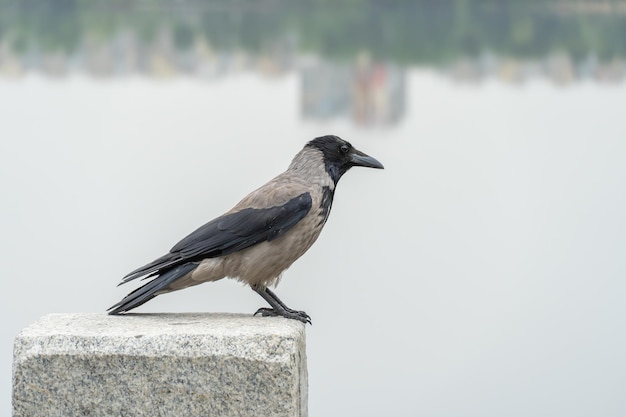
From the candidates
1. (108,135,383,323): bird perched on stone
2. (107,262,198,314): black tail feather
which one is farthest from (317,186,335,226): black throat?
(107,262,198,314): black tail feather

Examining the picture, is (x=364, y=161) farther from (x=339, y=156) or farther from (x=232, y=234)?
(x=232, y=234)

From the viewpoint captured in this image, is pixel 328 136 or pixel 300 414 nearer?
pixel 300 414

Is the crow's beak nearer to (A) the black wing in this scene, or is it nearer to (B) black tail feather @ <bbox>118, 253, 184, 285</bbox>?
(A) the black wing

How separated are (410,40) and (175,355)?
29.7 feet

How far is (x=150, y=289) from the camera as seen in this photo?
4734 millimetres

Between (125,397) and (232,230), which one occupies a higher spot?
(232,230)

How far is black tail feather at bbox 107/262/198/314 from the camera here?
472 centimetres

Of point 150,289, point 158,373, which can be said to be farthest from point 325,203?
point 158,373

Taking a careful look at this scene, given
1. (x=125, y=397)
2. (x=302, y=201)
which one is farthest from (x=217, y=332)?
(x=302, y=201)

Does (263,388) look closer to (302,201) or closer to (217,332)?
(217,332)

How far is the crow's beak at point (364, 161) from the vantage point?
16.8 ft

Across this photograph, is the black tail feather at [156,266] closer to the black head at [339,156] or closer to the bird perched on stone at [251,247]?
the bird perched on stone at [251,247]

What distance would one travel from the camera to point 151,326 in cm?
454

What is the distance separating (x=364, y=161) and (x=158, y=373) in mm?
1569
